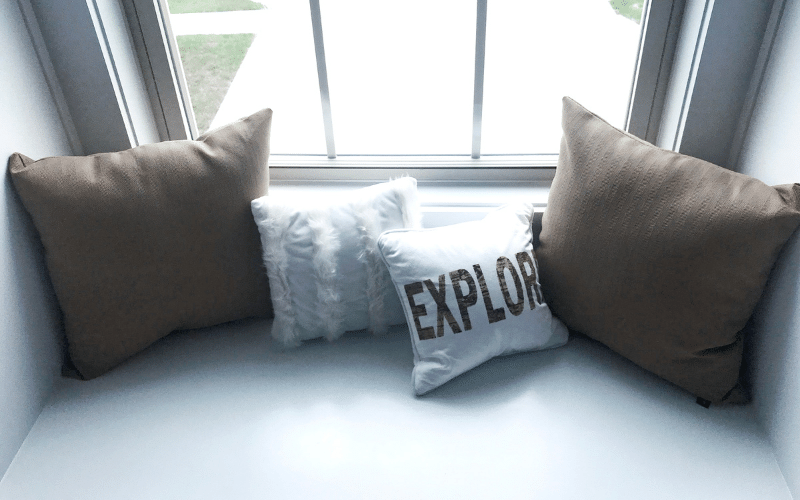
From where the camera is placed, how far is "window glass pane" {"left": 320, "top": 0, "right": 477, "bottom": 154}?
1235 mm

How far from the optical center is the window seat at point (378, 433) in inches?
35.5

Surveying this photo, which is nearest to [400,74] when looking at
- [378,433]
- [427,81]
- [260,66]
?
[427,81]

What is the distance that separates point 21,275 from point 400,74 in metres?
0.99

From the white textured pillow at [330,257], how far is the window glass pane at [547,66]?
39 cm

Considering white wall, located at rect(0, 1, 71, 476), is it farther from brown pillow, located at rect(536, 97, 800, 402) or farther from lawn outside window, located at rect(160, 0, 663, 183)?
brown pillow, located at rect(536, 97, 800, 402)

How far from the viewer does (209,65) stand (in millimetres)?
1388

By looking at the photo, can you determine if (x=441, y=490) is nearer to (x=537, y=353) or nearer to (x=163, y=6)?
(x=537, y=353)

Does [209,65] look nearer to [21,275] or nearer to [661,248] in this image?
[21,275]

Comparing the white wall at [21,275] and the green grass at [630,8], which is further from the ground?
the green grass at [630,8]

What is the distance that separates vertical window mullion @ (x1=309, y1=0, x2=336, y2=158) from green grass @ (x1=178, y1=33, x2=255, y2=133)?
0.22 metres

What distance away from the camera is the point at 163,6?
1.23 meters

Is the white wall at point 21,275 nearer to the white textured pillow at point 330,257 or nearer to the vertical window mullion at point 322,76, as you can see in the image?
the white textured pillow at point 330,257

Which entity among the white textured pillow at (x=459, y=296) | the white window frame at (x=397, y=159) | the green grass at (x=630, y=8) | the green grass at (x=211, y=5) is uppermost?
the green grass at (x=211, y=5)

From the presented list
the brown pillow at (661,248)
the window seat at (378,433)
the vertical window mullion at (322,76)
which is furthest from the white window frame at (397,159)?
the window seat at (378,433)
